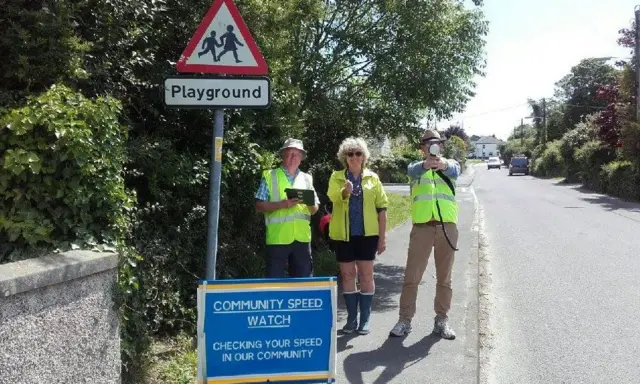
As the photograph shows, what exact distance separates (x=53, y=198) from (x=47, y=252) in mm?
295

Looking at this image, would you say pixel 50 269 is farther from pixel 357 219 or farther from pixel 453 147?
pixel 453 147

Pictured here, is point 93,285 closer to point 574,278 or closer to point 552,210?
point 574,278

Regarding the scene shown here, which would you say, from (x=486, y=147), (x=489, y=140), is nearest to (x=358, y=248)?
(x=486, y=147)

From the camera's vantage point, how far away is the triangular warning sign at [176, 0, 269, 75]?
3758 mm

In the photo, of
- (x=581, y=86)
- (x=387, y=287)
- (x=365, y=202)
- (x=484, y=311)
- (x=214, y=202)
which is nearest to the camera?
(x=214, y=202)

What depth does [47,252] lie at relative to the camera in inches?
128

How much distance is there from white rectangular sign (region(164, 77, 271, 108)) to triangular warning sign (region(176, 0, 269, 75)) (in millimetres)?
65

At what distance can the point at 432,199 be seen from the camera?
5.60 metres

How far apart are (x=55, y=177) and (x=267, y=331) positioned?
1.43 m

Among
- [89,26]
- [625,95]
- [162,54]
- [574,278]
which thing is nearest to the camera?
[89,26]

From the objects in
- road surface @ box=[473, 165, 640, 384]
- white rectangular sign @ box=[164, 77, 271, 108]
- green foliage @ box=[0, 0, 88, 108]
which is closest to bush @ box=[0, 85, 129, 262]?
green foliage @ box=[0, 0, 88, 108]

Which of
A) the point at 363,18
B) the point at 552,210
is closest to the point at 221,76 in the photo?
the point at 363,18

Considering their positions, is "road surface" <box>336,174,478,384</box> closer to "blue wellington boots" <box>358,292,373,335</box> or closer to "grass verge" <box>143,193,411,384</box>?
"blue wellington boots" <box>358,292,373,335</box>

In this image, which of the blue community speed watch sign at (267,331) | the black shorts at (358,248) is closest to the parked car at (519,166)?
the black shorts at (358,248)
